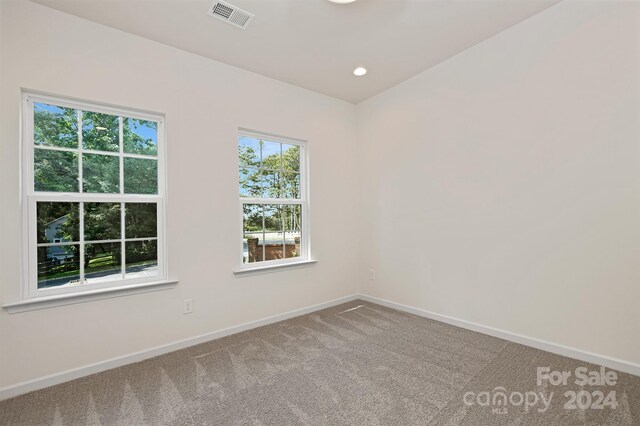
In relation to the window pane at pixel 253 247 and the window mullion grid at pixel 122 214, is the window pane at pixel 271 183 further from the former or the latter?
the window mullion grid at pixel 122 214

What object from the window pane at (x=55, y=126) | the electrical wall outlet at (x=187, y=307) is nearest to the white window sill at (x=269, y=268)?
the electrical wall outlet at (x=187, y=307)

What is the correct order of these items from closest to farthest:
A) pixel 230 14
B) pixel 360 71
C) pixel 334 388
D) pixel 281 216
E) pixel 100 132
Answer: pixel 334 388, pixel 230 14, pixel 100 132, pixel 360 71, pixel 281 216

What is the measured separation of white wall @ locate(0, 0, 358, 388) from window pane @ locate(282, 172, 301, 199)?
203mm

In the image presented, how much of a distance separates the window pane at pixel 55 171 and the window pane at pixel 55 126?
8 centimetres

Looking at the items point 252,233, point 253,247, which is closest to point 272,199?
point 252,233

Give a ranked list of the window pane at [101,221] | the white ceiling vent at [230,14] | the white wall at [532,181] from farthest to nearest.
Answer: the window pane at [101,221], the white ceiling vent at [230,14], the white wall at [532,181]

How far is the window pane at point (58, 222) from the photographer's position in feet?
7.25

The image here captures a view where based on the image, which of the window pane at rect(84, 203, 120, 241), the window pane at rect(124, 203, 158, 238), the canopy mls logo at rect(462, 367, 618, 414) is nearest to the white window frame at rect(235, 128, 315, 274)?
the window pane at rect(124, 203, 158, 238)

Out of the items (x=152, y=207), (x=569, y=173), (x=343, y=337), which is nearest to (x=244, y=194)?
(x=152, y=207)

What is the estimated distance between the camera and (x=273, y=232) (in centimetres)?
351

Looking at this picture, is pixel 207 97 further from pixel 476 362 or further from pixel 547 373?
pixel 547 373

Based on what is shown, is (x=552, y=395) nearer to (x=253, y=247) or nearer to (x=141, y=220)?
(x=253, y=247)

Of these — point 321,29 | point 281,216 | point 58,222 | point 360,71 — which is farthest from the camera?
point 281,216

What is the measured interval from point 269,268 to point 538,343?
260 cm
